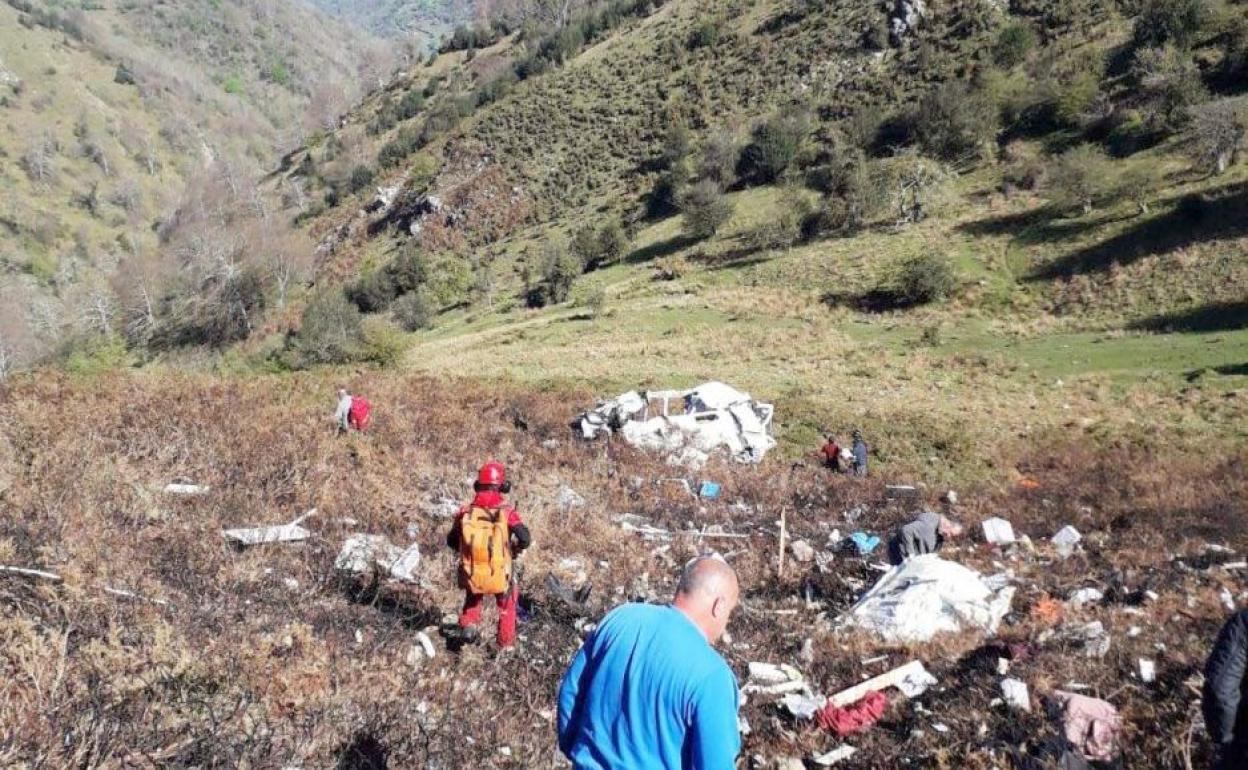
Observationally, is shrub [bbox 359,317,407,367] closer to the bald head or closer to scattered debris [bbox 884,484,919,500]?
scattered debris [bbox 884,484,919,500]

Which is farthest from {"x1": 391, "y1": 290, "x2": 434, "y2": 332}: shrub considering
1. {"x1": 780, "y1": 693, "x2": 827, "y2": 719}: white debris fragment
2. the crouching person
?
{"x1": 780, "y1": 693, "x2": 827, "y2": 719}: white debris fragment

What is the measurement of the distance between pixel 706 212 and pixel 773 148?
8.82 m

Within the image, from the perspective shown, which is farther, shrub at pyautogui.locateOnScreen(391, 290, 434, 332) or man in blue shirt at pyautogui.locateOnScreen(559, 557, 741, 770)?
shrub at pyautogui.locateOnScreen(391, 290, 434, 332)

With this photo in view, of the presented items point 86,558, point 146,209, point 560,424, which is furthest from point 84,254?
point 86,558

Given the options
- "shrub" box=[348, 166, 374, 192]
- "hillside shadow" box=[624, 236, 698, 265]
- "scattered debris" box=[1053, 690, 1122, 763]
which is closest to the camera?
"scattered debris" box=[1053, 690, 1122, 763]

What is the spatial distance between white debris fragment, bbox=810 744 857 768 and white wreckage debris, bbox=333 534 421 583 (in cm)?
381

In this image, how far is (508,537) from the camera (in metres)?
5.02

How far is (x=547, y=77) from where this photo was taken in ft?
230

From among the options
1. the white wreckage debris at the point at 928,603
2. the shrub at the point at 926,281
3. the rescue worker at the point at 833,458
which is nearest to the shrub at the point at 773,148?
the shrub at the point at 926,281

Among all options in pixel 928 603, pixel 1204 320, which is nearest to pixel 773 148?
pixel 1204 320

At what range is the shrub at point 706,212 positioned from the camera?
3966 centimetres

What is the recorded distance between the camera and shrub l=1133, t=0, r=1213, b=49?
3378 cm

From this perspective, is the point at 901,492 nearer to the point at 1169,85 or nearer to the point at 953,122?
the point at 1169,85

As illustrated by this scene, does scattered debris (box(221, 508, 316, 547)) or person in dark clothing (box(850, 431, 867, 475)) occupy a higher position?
scattered debris (box(221, 508, 316, 547))
